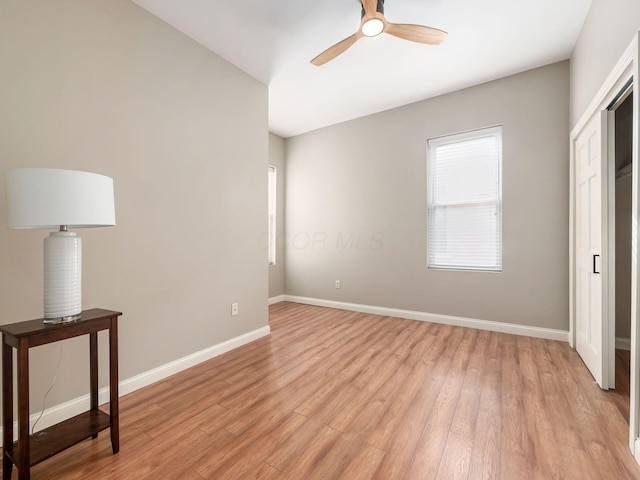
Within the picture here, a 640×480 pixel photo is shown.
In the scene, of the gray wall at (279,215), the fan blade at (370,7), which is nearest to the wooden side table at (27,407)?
the fan blade at (370,7)

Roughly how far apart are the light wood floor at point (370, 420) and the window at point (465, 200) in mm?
1162

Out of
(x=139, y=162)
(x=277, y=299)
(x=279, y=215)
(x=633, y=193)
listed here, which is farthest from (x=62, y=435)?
(x=279, y=215)

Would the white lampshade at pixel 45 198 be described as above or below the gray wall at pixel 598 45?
below

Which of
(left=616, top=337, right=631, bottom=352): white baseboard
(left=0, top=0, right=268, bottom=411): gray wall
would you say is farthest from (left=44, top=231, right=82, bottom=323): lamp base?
(left=616, top=337, right=631, bottom=352): white baseboard

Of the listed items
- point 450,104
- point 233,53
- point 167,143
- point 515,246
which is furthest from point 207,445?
point 450,104

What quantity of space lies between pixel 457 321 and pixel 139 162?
375 centimetres

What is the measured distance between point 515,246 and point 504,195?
1.95ft

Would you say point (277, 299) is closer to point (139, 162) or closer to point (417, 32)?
point (139, 162)

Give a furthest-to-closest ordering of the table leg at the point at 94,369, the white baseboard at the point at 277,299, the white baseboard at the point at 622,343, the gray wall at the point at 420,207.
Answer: the white baseboard at the point at 277,299 → the gray wall at the point at 420,207 → the white baseboard at the point at 622,343 → the table leg at the point at 94,369

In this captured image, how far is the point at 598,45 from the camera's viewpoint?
2.09 m

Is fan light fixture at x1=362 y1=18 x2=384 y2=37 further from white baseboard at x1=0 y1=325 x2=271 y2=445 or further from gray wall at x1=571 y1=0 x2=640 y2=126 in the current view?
white baseboard at x1=0 y1=325 x2=271 y2=445

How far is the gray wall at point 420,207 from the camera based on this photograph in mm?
3115

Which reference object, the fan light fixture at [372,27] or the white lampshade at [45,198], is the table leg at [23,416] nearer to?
the white lampshade at [45,198]

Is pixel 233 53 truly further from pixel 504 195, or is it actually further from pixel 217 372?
pixel 504 195
